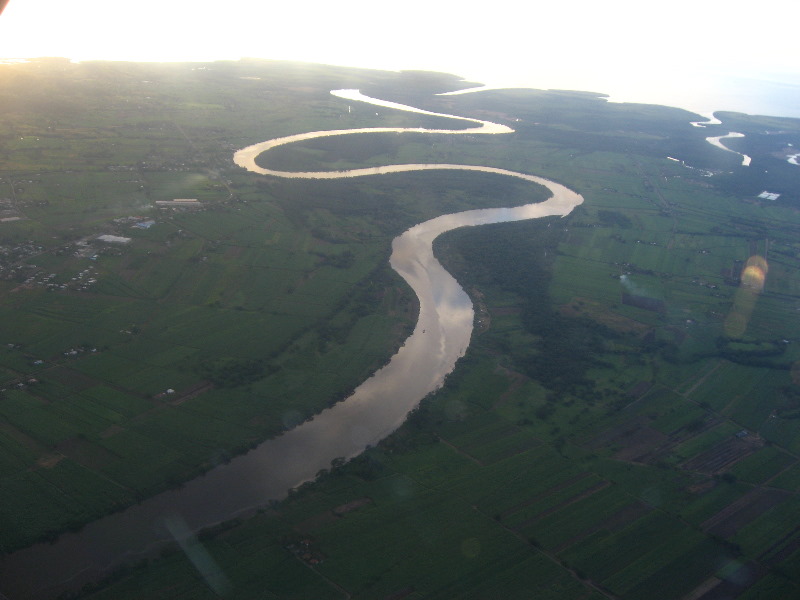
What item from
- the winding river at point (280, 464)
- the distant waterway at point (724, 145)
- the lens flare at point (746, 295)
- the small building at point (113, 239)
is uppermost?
the distant waterway at point (724, 145)

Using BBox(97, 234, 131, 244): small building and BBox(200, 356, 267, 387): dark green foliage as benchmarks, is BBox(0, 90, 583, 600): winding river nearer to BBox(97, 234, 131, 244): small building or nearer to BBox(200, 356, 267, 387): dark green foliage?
BBox(200, 356, 267, 387): dark green foliage

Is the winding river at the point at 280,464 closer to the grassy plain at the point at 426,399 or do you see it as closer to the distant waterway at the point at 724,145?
the grassy plain at the point at 426,399

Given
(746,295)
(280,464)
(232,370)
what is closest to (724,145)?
(746,295)

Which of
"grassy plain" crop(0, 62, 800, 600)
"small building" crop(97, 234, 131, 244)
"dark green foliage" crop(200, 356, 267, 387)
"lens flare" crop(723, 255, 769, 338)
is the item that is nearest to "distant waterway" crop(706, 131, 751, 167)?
"grassy plain" crop(0, 62, 800, 600)

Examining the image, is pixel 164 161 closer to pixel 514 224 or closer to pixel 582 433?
pixel 514 224

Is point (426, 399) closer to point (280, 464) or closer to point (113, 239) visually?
point (280, 464)

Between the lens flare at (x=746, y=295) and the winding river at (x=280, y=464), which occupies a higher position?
the lens flare at (x=746, y=295)

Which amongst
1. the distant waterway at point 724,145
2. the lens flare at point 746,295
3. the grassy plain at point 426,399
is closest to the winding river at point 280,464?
the grassy plain at point 426,399
